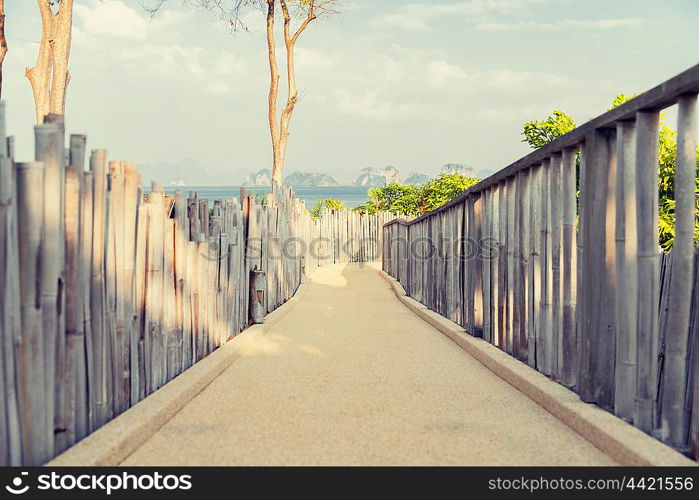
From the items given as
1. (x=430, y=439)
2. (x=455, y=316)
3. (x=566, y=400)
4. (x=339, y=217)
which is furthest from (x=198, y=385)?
(x=339, y=217)

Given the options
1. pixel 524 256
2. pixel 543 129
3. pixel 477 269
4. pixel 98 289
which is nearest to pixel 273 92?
pixel 543 129

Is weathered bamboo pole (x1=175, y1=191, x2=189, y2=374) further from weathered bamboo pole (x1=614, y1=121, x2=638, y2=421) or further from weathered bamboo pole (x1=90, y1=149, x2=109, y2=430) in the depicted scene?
weathered bamboo pole (x1=614, y1=121, x2=638, y2=421)

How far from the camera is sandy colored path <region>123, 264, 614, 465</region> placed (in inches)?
119

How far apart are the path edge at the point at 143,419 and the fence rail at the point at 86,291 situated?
68 millimetres

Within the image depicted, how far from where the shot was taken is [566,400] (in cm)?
352

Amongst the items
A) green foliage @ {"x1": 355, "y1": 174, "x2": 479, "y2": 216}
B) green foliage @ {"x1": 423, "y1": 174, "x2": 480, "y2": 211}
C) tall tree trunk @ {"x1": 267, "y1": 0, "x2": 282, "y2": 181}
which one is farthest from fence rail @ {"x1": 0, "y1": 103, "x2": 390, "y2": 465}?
green foliage @ {"x1": 423, "y1": 174, "x2": 480, "y2": 211}

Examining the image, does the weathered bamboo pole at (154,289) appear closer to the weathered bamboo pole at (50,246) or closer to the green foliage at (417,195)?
the weathered bamboo pole at (50,246)

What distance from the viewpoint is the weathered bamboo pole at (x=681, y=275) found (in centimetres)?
267

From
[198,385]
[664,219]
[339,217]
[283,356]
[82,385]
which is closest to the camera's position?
[82,385]

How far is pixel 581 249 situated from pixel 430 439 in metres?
1.25

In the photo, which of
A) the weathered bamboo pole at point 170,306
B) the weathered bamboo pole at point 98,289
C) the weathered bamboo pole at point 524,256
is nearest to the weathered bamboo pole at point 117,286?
the weathered bamboo pole at point 98,289

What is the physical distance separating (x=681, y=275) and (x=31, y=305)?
2567 mm

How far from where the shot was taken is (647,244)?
292 centimetres

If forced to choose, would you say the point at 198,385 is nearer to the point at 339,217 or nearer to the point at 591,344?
the point at 591,344
